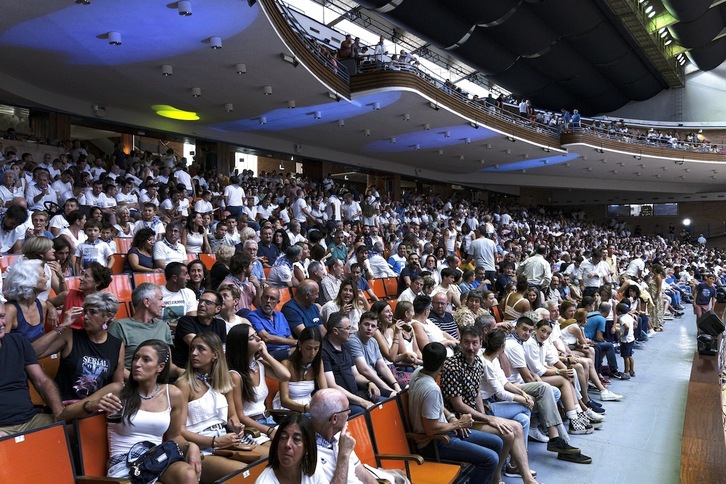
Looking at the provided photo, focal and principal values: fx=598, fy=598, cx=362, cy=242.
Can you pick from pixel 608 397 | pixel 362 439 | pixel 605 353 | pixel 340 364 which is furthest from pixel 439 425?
pixel 605 353

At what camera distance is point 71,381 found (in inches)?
114

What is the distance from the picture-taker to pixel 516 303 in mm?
7199

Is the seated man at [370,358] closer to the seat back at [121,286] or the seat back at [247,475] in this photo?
the seat back at [247,475]

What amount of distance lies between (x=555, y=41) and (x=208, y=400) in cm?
2150

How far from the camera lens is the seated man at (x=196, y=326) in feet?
11.9

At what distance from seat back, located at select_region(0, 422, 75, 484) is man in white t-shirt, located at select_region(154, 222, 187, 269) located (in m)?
3.28

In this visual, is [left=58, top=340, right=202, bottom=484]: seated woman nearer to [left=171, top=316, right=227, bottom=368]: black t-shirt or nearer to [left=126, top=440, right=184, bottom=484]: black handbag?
[left=126, top=440, right=184, bottom=484]: black handbag

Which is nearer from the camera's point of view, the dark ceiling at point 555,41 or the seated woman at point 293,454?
the seated woman at point 293,454

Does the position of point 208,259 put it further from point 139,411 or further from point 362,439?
point 139,411

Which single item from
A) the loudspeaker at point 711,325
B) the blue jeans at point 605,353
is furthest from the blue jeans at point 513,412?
the loudspeaker at point 711,325

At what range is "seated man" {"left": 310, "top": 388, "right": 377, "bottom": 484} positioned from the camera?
261 centimetres

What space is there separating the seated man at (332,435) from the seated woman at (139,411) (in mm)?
534

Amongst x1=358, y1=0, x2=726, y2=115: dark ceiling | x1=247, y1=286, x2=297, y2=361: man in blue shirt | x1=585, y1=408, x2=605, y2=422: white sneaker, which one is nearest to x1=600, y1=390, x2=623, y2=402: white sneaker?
x1=585, y1=408, x2=605, y2=422: white sneaker

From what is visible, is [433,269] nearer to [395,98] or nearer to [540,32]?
[395,98]
